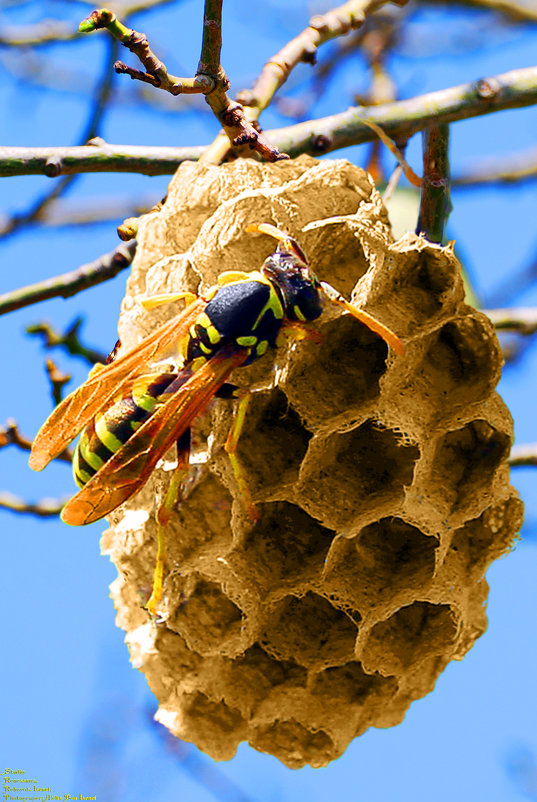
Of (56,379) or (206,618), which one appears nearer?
(206,618)

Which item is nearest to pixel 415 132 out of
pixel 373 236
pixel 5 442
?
pixel 373 236

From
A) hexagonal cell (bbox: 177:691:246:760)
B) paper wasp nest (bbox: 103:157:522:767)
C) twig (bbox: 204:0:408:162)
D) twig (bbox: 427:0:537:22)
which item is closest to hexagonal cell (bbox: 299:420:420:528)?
paper wasp nest (bbox: 103:157:522:767)

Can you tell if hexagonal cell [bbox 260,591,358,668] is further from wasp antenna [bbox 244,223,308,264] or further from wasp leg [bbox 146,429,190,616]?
wasp antenna [bbox 244,223,308,264]

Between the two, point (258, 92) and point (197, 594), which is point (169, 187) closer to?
point (258, 92)

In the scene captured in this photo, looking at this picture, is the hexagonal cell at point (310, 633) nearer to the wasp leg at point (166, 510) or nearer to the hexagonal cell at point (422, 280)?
the wasp leg at point (166, 510)

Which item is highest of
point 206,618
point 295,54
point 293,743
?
point 295,54

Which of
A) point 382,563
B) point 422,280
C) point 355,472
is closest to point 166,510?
point 355,472

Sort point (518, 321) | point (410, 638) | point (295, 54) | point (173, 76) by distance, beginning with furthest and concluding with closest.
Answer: point (518, 321) < point (295, 54) < point (410, 638) < point (173, 76)

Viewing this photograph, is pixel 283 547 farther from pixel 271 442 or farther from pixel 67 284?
pixel 67 284
